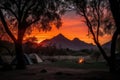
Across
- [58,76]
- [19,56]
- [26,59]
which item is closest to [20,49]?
[19,56]

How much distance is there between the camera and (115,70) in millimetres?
23203

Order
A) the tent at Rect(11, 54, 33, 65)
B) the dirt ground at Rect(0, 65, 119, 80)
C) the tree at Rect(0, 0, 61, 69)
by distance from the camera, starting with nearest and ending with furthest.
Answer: the dirt ground at Rect(0, 65, 119, 80)
the tree at Rect(0, 0, 61, 69)
the tent at Rect(11, 54, 33, 65)

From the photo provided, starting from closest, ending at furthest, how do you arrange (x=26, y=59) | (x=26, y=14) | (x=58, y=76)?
(x=58, y=76), (x=26, y=14), (x=26, y=59)

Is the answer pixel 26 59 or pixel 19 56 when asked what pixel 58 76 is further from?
pixel 26 59

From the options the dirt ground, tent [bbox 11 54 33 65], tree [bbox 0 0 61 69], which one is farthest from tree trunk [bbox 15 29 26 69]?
tent [bbox 11 54 33 65]

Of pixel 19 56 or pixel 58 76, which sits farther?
pixel 19 56

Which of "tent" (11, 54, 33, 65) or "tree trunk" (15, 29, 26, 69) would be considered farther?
"tent" (11, 54, 33, 65)

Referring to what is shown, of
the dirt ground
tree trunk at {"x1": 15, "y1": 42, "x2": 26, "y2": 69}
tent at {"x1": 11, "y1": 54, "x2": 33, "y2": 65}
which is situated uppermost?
the dirt ground

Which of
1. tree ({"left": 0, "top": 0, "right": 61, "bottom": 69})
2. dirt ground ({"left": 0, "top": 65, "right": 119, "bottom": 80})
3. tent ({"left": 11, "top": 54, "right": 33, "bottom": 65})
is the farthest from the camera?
tent ({"left": 11, "top": 54, "right": 33, "bottom": 65})

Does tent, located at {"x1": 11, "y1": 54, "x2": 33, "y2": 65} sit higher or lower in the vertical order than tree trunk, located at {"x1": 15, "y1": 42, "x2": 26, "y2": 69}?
lower

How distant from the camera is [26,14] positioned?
27.6m

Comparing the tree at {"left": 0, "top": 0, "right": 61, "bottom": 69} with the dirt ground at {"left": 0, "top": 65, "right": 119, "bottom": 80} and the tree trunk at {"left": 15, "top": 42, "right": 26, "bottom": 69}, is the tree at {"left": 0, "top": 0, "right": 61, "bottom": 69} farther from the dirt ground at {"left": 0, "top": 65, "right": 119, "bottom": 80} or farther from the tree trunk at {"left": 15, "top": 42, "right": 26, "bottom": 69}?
the dirt ground at {"left": 0, "top": 65, "right": 119, "bottom": 80}

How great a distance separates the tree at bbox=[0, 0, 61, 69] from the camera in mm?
26880

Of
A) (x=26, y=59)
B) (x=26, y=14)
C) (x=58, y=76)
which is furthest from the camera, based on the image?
(x=26, y=59)
